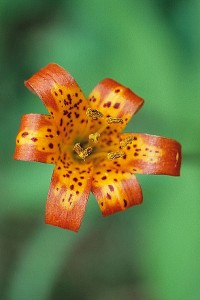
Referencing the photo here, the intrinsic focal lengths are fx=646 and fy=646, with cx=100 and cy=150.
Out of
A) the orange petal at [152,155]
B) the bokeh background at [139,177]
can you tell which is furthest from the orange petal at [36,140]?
the bokeh background at [139,177]

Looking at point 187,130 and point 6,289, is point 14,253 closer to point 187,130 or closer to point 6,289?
point 6,289

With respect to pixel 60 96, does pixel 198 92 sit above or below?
above

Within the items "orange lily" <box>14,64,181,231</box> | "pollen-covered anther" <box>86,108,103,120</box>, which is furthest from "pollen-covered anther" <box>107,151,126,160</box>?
"pollen-covered anther" <box>86,108,103,120</box>

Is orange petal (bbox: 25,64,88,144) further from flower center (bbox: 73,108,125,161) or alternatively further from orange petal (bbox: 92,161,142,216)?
orange petal (bbox: 92,161,142,216)

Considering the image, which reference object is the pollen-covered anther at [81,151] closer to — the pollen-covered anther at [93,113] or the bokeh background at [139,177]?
the pollen-covered anther at [93,113]

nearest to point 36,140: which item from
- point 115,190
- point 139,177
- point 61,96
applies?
point 61,96

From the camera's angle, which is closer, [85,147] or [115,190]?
[115,190]

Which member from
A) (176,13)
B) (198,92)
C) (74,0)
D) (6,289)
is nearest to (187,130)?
(198,92)

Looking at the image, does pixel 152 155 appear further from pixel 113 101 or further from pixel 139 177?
pixel 139 177
